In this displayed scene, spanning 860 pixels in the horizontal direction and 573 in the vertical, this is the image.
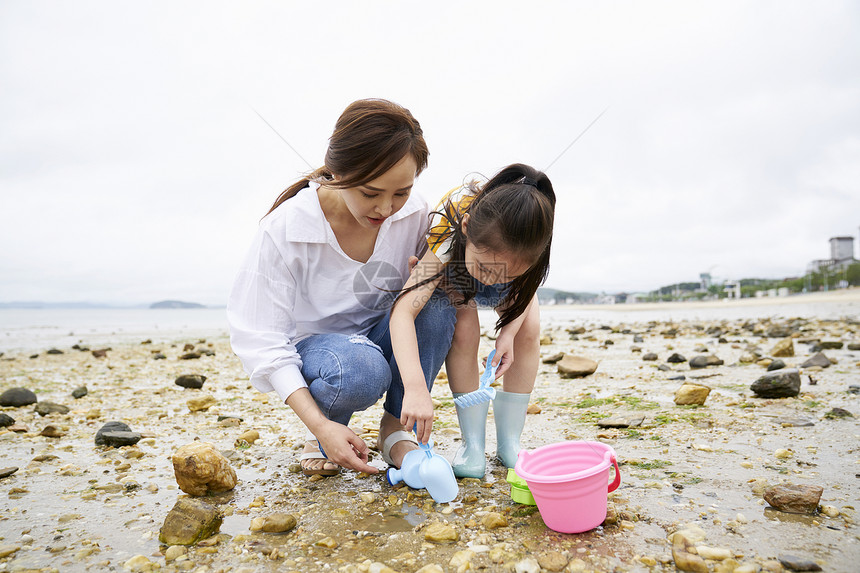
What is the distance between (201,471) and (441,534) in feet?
3.11

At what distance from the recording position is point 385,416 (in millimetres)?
2428

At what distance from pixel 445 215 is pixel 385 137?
1.41 ft

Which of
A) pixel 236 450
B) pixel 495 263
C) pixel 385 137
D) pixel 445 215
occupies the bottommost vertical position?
pixel 236 450

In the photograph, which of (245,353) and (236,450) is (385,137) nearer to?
(245,353)

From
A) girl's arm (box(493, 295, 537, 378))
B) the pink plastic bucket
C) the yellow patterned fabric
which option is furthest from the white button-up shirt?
the pink plastic bucket

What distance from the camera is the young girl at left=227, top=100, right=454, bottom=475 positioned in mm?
2008

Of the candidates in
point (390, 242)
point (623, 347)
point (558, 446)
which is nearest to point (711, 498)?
point (558, 446)

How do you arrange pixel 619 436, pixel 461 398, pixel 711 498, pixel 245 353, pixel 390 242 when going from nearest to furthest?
pixel 711 498, pixel 245 353, pixel 461 398, pixel 390 242, pixel 619 436

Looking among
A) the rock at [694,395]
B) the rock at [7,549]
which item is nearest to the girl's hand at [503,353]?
the rock at [694,395]

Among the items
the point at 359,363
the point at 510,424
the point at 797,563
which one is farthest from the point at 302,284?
the point at 797,563

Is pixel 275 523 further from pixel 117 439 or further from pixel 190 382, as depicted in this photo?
pixel 190 382

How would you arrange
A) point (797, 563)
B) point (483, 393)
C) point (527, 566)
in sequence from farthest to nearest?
point (483, 393), point (527, 566), point (797, 563)

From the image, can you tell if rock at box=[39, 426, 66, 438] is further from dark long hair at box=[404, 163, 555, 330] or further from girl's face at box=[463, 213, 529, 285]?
girl's face at box=[463, 213, 529, 285]

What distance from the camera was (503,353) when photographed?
223cm
